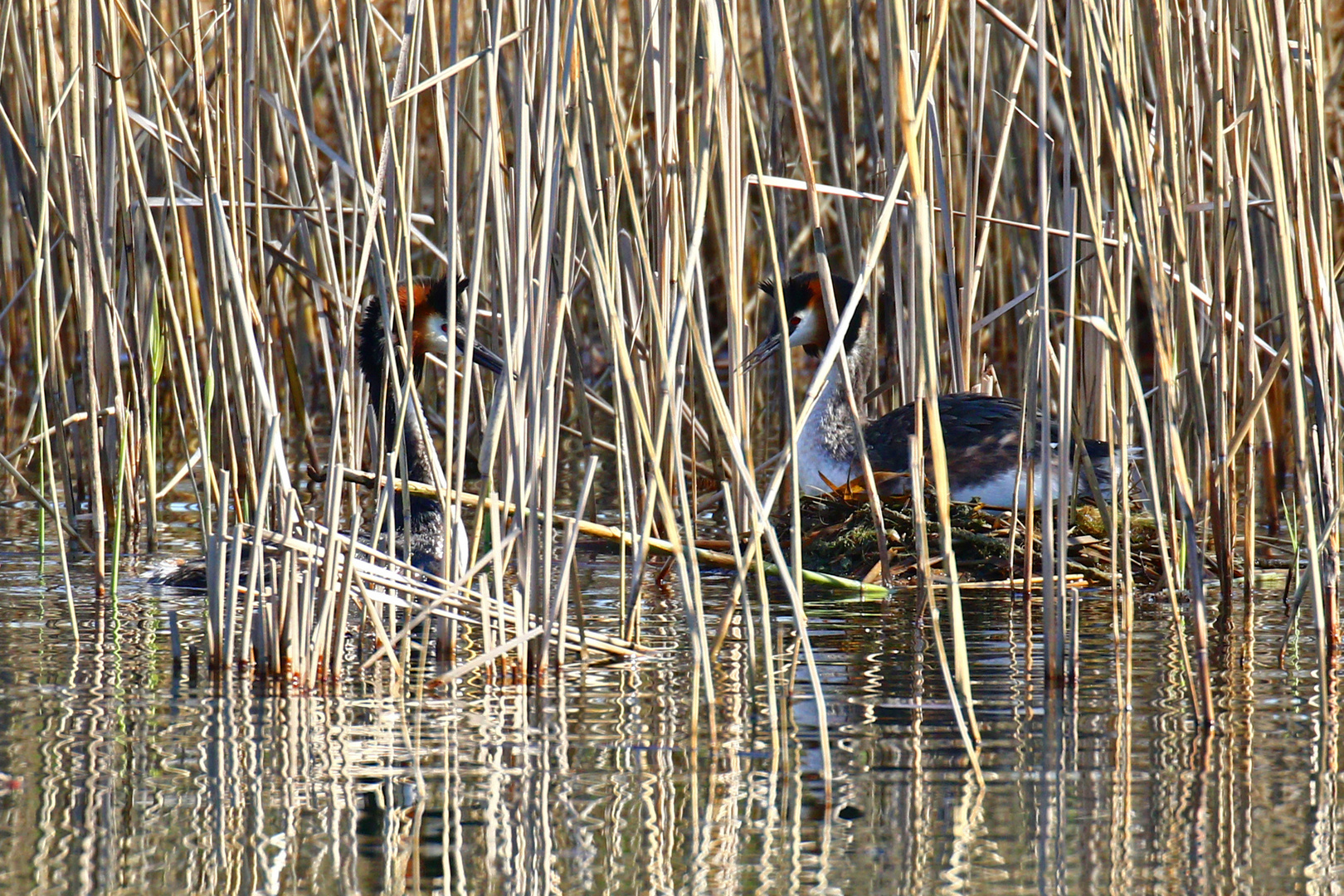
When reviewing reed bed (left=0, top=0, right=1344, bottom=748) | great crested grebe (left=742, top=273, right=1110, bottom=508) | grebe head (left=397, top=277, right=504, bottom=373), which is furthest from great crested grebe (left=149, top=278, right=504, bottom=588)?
great crested grebe (left=742, top=273, right=1110, bottom=508)

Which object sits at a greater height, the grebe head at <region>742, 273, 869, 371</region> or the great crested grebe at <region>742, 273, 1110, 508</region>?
the grebe head at <region>742, 273, 869, 371</region>

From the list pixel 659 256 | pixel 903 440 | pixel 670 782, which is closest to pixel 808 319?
pixel 903 440

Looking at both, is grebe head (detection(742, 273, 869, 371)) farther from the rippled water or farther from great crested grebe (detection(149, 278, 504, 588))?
the rippled water

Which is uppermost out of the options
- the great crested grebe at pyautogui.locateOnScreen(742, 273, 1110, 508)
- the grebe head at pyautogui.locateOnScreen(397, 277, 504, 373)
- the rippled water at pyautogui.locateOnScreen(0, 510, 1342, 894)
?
the grebe head at pyautogui.locateOnScreen(397, 277, 504, 373)

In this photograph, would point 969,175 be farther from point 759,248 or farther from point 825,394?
point 759,248

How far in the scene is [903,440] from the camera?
543cm

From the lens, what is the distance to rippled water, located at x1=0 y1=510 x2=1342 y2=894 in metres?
2.39

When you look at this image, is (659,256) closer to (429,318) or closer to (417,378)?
(429,318)

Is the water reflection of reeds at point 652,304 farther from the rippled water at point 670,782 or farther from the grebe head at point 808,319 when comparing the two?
the grebe head at point 808,319

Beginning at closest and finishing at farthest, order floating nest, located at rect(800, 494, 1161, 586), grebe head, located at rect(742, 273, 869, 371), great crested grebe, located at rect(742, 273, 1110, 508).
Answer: floating nest, located at rect(800, 494, 1161, 586), great crested grebe, located at rect(742, 273, 1110, 508), grebe head, located at rect(742, 273, 869, 371)

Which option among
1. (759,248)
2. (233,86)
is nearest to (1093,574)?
(233,86)

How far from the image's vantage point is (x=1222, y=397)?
143 inches

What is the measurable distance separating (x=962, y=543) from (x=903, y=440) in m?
0.50

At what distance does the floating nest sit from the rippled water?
103cm
